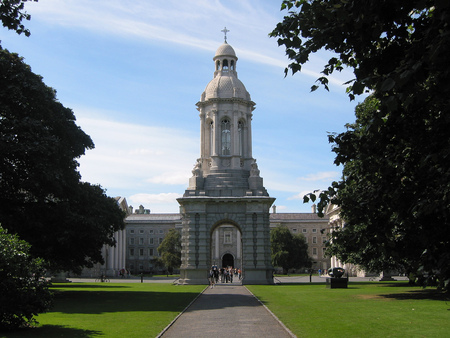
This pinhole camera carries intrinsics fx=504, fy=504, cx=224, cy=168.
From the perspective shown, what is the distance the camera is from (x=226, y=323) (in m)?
17.2

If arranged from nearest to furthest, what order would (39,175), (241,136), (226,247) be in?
(39,175), (241,136), (226,247)

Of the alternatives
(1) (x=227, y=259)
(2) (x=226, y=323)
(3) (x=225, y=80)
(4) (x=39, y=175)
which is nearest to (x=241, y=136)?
(3) (x=225, y=80)

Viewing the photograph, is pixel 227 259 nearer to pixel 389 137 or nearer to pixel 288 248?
pixel 288 248

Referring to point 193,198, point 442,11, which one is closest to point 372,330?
point 442,11

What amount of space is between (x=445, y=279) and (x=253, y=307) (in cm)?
1577

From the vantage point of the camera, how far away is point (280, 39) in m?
9.03

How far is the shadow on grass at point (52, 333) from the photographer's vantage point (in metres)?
14.0

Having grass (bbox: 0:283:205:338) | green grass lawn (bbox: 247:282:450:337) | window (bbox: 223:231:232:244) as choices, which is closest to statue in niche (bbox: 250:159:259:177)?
green grass lawn (bbox: 247:282:450:337)

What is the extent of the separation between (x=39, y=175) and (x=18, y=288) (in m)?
12.5

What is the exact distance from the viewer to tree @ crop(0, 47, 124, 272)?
26141 mm

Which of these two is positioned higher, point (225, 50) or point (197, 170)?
point (225, 50)

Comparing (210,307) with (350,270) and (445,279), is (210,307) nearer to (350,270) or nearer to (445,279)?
(445,279)

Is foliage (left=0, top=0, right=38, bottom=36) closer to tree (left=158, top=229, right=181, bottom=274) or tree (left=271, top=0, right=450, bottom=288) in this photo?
tree (left=271, top=0, right=450, bottom=288)

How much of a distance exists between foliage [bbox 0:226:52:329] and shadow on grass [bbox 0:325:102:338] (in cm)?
37
